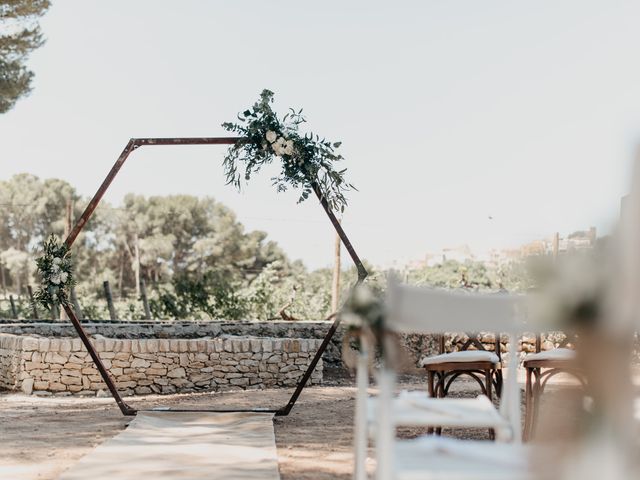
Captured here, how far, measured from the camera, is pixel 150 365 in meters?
8.64

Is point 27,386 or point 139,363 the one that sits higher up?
point 139,363

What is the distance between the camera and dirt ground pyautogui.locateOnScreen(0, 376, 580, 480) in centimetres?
450

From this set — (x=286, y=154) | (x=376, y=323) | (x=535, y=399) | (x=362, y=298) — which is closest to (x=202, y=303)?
(x=286, y=154)

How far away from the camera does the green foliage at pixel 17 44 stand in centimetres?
1428

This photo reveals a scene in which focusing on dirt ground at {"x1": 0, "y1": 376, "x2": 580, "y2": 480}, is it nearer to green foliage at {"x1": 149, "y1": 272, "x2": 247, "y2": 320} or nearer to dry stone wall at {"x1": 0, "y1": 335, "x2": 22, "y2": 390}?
dry stone wall at {"x1": 0, "y1": 335, "x2": 22, "y2": 390}

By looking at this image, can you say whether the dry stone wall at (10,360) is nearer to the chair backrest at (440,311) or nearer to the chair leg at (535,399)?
the chair leg at (535,399)

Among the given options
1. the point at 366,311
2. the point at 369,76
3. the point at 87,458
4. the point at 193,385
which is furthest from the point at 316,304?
the point at 369,76

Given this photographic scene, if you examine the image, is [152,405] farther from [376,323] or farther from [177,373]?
[376,323]

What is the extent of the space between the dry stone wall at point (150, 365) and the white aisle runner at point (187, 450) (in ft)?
8.22

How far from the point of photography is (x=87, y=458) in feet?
15.0

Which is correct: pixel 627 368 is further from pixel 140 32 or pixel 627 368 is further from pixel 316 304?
pixel 140 32

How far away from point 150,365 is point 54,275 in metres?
2.72

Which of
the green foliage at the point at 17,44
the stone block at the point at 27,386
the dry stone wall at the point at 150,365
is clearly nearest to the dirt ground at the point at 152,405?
the stone block at the point at 27,386

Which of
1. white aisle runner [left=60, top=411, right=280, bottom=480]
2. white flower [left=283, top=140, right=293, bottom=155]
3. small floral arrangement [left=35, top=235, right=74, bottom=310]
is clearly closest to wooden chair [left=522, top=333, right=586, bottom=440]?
white aisle runner [left=60, top=411, right=280, bottom=480]
